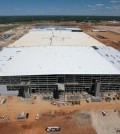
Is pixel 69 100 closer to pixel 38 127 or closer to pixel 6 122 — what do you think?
pixel 38 127

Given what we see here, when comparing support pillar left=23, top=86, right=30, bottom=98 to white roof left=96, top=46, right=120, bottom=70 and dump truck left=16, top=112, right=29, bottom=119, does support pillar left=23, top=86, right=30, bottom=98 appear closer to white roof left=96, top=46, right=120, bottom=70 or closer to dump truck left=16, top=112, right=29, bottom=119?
dump truck left=16, top=112, right=29, bottom=119

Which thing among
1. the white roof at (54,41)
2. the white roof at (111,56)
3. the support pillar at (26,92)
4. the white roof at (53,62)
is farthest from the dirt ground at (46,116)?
the white roof at (54,41)

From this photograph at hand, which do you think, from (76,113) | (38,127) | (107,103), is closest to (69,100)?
(76,113)

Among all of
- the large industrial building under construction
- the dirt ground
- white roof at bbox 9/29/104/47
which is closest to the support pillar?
the large industrial building under construction

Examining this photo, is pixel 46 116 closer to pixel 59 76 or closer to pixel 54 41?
pixel 59 76

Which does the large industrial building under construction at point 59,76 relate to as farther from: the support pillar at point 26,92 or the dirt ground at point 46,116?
the dirt ground at point 46,116

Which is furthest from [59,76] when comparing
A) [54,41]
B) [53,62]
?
[54,41]
